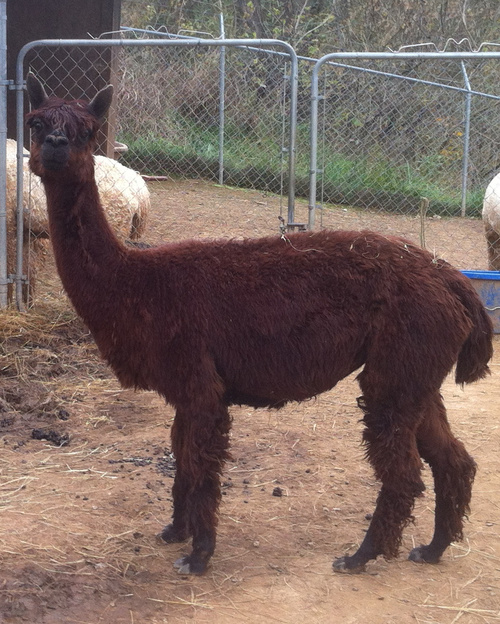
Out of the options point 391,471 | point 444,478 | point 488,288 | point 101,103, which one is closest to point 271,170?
point 488,288

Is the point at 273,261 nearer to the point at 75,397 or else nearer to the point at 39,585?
the point at 39,585

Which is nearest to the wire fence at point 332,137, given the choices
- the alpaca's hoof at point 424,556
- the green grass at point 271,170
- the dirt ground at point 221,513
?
the green grass at point 271,170

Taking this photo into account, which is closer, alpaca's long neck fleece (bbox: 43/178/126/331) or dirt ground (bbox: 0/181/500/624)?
dirt ground (bbox: 0/181/500/624)

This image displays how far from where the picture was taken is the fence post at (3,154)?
6.73 m

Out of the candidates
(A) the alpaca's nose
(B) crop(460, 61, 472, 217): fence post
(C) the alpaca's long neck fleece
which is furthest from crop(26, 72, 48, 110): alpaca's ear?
(B) crop(460, 61, 472, 217): fence post

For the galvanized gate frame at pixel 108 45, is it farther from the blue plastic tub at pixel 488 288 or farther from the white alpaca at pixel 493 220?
the white alpaca at pixel 493 220

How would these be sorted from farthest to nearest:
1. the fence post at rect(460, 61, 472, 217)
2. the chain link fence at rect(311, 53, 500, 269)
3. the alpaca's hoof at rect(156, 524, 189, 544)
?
1. the chain link fence at rect(311, 53, 500, 269)
2. the fence post at rect(460, 61, 472, 217)
3. the alpaca's hoof at rect(156, 524, 189, 544)

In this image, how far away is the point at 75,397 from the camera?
19.7 feet

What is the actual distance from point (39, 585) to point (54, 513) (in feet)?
2.49

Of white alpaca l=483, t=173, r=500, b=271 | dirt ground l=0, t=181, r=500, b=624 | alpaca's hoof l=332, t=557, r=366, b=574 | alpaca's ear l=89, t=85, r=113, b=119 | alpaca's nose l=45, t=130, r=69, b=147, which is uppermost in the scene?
alpaca's ear l=89, t=85, r=113, b=119

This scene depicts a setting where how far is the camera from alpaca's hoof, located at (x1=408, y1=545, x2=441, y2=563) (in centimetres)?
381

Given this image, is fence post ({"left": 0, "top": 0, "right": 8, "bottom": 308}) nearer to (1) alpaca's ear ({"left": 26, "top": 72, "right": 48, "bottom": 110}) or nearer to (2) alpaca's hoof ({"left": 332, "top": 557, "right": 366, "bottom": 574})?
(1) alpaca's ear ({"left": 26, "top": 72, "right": 48, "bottom": 110})

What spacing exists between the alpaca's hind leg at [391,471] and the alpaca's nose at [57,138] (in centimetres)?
186

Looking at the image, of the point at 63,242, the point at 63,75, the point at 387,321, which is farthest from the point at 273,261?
the point at 63,75
